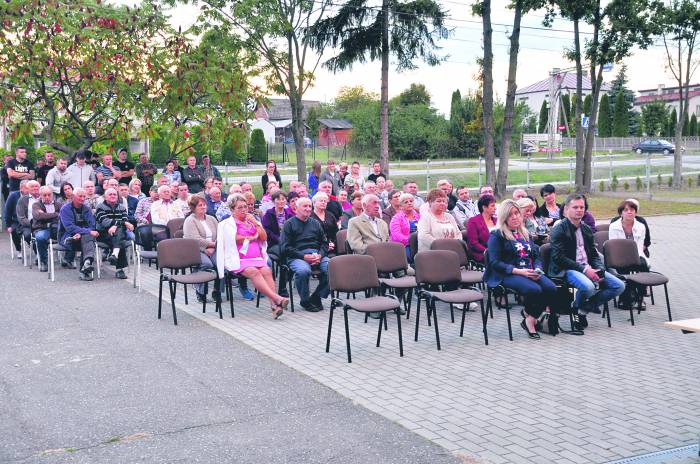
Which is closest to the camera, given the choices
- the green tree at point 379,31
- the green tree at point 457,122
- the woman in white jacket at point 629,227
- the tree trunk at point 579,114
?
the woman in white jacket at point 629,227

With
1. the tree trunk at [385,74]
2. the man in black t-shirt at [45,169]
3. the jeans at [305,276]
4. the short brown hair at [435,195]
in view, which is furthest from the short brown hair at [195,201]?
the tree trunk at [385,74]

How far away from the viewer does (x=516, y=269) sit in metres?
8.19

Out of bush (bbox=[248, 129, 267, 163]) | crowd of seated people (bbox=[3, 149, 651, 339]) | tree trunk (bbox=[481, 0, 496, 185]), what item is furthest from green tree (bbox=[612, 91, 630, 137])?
crowd of seated people (bbox=[3, 149, 651, 339])

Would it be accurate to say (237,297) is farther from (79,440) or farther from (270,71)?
(270,71)

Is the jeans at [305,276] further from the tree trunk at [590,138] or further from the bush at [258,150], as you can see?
the bush at [258,150]

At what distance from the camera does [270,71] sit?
22.7 metres

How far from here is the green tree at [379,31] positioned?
22.8m

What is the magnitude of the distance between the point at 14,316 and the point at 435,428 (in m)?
6.03

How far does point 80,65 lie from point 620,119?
6422 cm

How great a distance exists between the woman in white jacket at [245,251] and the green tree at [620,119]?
67.8m

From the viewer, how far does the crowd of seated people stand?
8430mm

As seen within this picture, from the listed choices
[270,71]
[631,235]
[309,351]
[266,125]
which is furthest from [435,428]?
[266,125]

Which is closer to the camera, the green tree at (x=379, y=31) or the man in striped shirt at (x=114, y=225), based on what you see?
the man in striped shirt at (x=114, y=225)

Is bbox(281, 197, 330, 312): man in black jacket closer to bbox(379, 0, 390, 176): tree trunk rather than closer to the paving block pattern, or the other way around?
the paving block pattern
